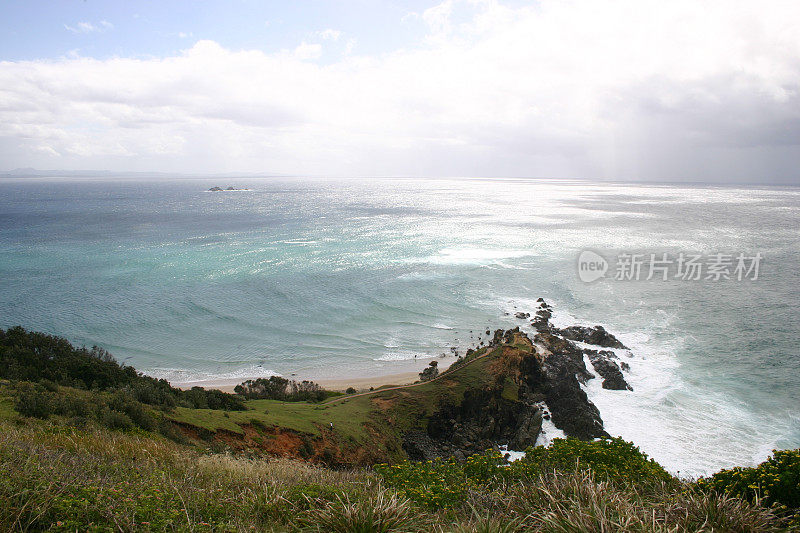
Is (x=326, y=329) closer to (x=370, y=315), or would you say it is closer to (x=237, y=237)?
(x=370, y=315)

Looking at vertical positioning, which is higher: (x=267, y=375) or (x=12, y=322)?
(x=12, y=322)

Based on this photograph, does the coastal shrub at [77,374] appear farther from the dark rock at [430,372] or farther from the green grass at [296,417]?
the dark rock at [430,372]

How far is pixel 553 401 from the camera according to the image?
28.9 metres

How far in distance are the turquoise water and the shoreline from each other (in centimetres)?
98

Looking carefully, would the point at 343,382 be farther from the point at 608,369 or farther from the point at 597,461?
the point at 597,461

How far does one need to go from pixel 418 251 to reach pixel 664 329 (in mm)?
40476

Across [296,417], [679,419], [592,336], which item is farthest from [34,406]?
[592,336]

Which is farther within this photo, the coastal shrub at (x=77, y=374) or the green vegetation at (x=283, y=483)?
the coastal shrub at (x=77, y=374)

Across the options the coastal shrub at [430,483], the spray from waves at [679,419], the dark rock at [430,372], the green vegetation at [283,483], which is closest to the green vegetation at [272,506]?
the green vegetation at [283,483]

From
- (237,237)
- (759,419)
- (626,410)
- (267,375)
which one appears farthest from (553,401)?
(237,237)

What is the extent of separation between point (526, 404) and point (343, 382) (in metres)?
14.3

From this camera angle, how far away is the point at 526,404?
28.1 metres

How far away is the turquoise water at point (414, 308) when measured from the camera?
29453 mm

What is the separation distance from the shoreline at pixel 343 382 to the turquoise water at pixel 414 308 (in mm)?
977
